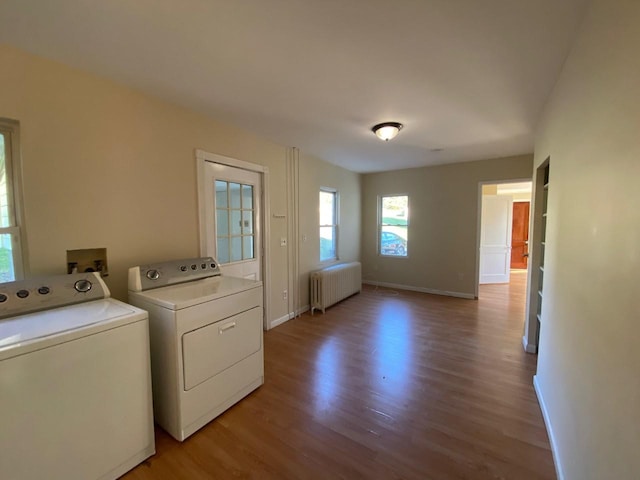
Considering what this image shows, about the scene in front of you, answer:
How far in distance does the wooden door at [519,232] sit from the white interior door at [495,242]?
6.72 ft

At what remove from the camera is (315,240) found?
438cm

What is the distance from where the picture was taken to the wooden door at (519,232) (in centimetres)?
765

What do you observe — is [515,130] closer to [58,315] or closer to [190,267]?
[190,267]

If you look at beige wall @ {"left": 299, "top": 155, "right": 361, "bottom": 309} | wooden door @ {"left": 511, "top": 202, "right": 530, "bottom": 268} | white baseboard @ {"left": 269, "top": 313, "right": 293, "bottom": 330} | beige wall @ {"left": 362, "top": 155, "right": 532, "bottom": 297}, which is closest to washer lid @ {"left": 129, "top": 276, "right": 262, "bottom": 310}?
white baseboard @ {"left": 269, "top": 313, "right": 293, "bottom": 330}

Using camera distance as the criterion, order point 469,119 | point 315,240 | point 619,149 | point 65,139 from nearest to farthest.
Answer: point 619,149 → point 65,139 → point 469,119 → point 315,240

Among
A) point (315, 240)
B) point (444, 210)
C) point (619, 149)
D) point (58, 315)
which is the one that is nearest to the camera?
point (619, 149)

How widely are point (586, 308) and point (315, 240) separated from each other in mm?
3404

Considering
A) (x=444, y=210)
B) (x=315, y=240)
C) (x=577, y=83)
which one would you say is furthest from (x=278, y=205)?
(x=444, y=210)

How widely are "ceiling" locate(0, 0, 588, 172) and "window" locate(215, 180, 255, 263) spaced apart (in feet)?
2.41

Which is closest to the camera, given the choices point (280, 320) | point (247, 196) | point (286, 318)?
point (247, 196)

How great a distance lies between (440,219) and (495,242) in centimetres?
198

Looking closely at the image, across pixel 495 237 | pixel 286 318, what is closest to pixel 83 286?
pixel 286 318

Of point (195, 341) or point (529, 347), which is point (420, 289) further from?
point (195, 341)

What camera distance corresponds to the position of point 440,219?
5.09 m
